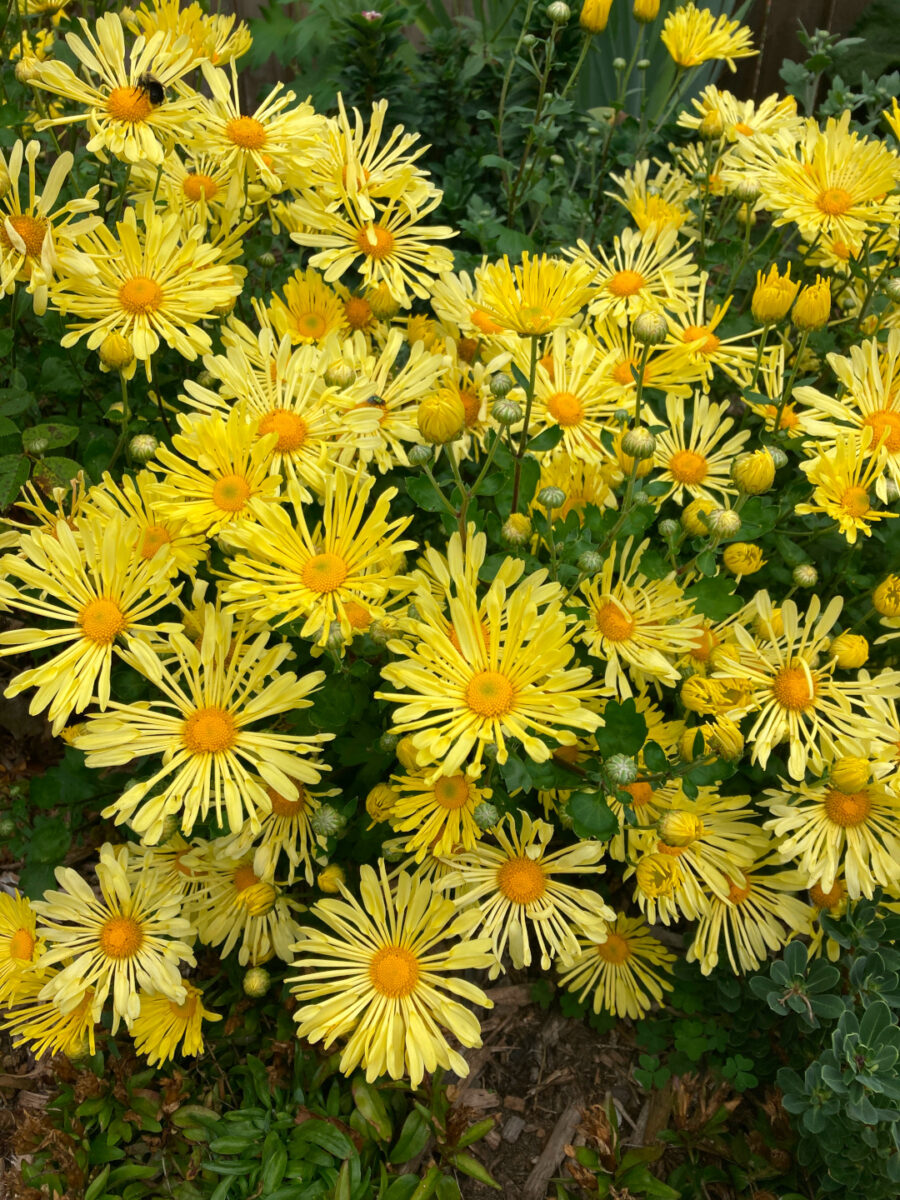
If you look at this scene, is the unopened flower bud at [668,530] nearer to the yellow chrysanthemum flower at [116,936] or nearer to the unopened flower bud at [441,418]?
the unopened flower bud at [441,418]

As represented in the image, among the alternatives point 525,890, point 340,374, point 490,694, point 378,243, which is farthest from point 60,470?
point 525,890

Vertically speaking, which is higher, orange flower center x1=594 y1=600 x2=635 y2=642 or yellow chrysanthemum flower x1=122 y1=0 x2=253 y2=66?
yellow chrysanthemum flower x1=122 y1=0 x2=253 y2=66

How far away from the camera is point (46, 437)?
2.04m

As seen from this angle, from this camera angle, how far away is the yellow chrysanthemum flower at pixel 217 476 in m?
1.69

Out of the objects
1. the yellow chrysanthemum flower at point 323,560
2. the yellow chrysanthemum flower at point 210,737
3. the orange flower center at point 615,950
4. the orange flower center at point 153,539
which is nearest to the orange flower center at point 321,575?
the yellow chrysanthemum flower at point 323,560

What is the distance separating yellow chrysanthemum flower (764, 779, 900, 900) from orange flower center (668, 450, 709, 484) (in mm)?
750

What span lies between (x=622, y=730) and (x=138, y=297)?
1.30 metres

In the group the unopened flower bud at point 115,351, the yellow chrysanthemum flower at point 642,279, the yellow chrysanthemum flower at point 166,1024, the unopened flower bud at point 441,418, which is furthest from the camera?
the yellow chrysanthemum flower at point 642,279

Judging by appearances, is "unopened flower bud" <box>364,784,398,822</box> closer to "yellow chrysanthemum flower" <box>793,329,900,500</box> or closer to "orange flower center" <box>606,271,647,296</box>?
"yellow chrysanthemum flower" <box>793,329,900,500</box>

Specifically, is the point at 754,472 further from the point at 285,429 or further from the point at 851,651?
the point at 285,429

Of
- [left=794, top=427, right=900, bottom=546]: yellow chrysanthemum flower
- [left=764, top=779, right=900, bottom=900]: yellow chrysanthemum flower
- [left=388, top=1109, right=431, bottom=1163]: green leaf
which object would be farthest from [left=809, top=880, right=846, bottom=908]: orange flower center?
[left=388, top=1109, right=431, bottom=1163]: green leaf

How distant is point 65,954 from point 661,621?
1.35m

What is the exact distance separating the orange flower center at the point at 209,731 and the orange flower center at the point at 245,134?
1.23 meters

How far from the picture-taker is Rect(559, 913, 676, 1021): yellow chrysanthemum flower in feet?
7.40
